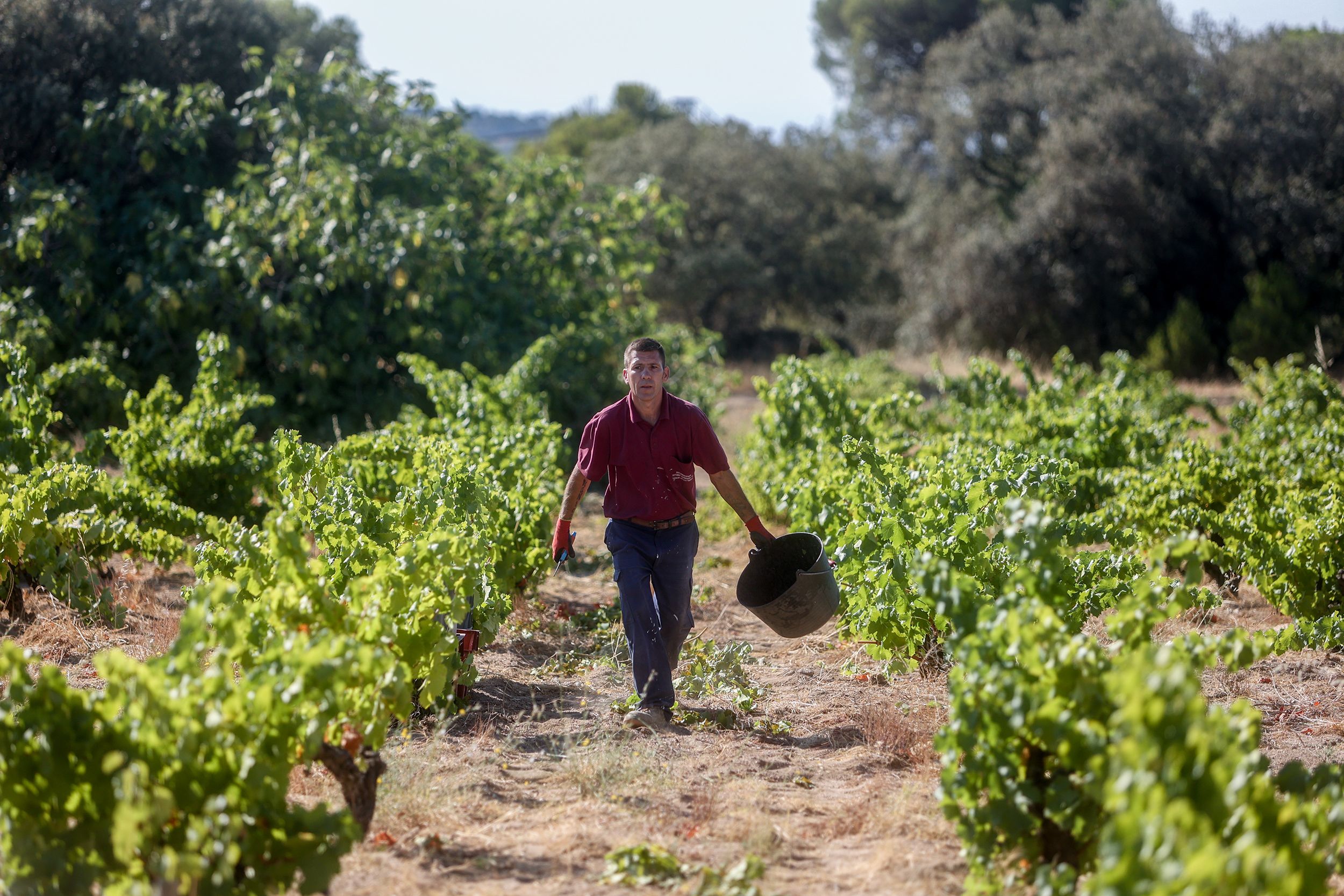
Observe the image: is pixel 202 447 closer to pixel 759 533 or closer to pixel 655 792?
pixel 759 533

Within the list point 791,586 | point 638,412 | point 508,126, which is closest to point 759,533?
point 791,586

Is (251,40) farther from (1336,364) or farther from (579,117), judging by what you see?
(579,117)

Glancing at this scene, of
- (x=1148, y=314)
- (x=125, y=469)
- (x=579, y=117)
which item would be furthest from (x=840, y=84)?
(x=125, y=469)

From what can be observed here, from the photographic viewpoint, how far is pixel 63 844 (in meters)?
2.69

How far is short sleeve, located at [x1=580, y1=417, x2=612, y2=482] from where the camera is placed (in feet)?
14.9

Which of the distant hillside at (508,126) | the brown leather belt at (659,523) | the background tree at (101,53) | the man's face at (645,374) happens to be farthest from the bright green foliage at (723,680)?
the distant hillside at (508,126)

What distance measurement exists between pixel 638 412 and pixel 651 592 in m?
0.71

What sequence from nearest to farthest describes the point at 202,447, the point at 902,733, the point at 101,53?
1. the point at 902,733
2. the point at 202,447
3. the point at 101,53

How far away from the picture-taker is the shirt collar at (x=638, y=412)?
15.0 feet

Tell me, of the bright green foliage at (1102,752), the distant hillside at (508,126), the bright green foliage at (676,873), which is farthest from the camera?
the distant hillside at (508,126)

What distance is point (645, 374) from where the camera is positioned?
4.45m

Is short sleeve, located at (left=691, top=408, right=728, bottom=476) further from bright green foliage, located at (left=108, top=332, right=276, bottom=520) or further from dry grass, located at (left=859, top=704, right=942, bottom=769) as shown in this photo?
bright green foliage, located at (left=108, top=332, right=276, bottom=520)

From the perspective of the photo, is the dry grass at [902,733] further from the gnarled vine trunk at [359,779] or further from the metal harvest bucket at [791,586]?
the gnarled vine trunk at [359,779]

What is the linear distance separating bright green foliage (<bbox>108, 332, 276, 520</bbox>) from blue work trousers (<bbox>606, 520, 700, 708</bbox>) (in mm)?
3293
